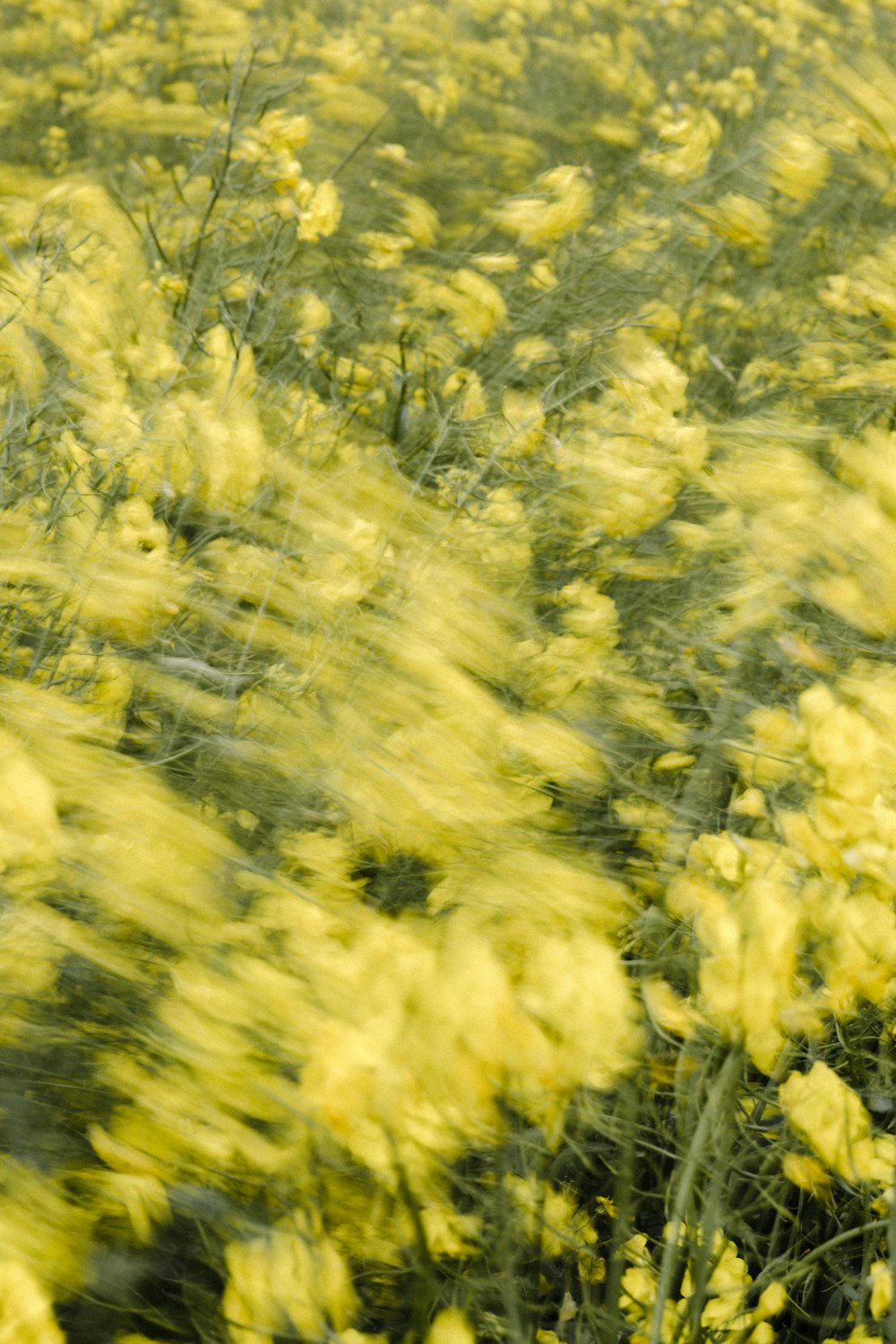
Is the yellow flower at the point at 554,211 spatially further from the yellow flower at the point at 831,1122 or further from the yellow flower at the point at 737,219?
the yellow flower at the point at 831,1122

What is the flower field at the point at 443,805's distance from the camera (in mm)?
806

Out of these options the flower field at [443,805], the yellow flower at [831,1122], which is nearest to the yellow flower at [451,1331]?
the flower field at [443,805]

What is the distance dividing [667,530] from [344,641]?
0.59 meters

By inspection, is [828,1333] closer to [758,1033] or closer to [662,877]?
[662,877]

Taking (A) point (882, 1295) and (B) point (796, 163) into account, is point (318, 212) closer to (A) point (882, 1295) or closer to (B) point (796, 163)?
(B) point (796, 163)

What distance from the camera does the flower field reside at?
2.64ft

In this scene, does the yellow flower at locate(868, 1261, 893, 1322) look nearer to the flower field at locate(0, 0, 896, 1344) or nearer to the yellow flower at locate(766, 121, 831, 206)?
the flower field at locate(0, 0, 896, 1344)

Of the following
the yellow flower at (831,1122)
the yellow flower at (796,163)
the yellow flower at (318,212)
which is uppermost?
the yellow flower at (796,163)

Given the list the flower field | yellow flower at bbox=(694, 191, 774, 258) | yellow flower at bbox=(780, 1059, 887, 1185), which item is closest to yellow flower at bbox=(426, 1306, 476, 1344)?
the flower field

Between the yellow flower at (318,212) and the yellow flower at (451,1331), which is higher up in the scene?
the yellow flower at (318,212)

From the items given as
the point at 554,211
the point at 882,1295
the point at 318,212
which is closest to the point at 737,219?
the point at 554,211

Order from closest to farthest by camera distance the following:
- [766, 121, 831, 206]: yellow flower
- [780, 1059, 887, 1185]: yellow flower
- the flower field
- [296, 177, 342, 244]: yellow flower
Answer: the flower field → [780, 1059, 887, 1185]: yellow flower → [766, 121, 831, 206]: yellow flower → [296, 177, 342, 244]: yellow flower

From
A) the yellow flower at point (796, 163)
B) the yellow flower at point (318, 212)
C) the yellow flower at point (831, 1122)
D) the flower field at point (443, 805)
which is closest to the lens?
the flower field at point (443, 805)

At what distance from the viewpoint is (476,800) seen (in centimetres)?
106
